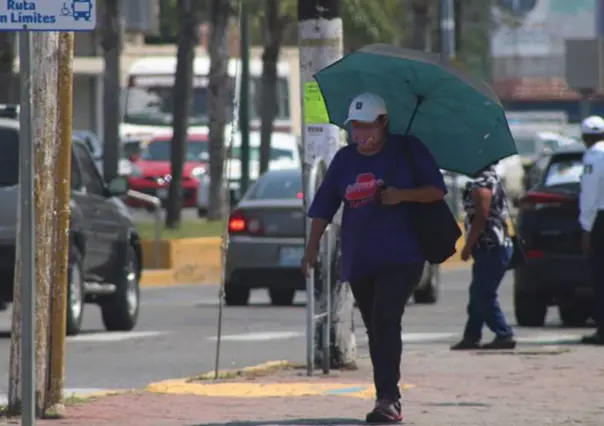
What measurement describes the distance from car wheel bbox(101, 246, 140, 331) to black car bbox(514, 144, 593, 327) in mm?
3457

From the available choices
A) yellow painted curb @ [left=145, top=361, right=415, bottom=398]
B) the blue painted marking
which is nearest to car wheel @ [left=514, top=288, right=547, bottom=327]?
yellow painted curb @ [left=145, top=361, right=415, bottom=398]

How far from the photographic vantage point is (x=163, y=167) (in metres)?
47.5

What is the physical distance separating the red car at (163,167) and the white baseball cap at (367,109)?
3449 centimetres

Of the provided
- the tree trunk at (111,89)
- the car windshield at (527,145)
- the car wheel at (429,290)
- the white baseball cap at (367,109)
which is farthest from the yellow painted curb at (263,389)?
the car windshield at (527,145)

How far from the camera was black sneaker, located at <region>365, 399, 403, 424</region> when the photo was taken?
1085cm

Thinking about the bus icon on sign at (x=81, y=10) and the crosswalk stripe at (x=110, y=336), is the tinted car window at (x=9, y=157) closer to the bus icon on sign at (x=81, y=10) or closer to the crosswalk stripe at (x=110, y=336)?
the crosswalk stripe at (x=110, y=336)

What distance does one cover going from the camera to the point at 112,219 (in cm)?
1942

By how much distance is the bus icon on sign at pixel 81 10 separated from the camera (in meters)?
9.62

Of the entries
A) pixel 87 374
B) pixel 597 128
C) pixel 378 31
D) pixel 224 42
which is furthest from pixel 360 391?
pixel 378 31

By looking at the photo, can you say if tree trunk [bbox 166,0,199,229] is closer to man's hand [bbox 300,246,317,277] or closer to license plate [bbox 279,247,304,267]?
license plate [bbox 279,247,304,267]

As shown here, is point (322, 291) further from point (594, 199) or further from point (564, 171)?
point (564, 171)

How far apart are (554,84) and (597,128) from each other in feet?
306

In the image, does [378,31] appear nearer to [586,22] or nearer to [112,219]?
[112,219]

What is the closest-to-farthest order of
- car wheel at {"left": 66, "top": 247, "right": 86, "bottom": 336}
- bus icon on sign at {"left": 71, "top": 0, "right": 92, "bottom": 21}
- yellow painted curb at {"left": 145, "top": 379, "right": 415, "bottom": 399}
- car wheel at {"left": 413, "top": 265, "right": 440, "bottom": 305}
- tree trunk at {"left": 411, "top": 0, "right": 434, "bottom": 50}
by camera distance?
1. bus icon on sign at {"left": 71, "top": 0, "right": 92, "bottom": 21}
2. yellow painted curb at {"left": 145, "top": 379, "right": 415, "bottom": 399}
3. car wheel at {"left": 66, "top": 247, "right": 86, "bottom": 336}
4. car wheel at {"left": 413, "top": 265, "right": 440, "bottom": 305}
5. tree trunk at {"left": 411, "top": 0, "right": 434, "bottom": 50}
